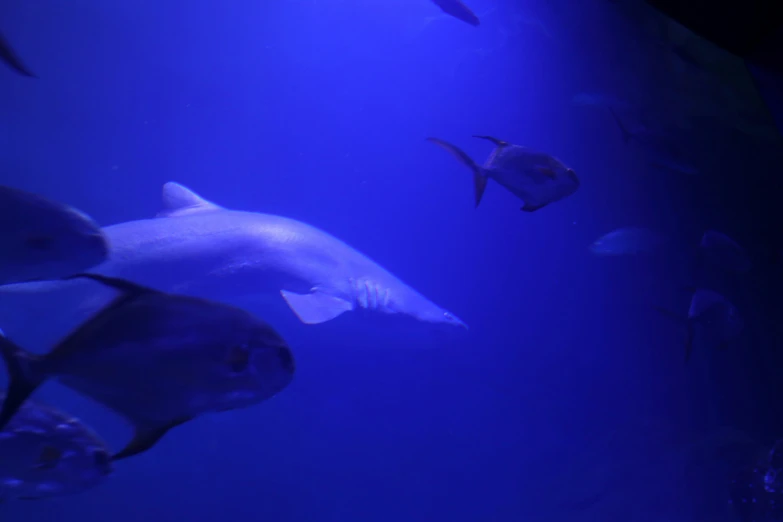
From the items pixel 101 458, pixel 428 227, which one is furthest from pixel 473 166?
pixel 428 227

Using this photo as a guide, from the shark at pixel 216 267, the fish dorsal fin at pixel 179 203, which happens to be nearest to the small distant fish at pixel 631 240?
the shark at pixel 216 267

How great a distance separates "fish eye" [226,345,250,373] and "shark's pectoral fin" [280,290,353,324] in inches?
166

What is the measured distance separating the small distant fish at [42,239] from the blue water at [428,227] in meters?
4.52

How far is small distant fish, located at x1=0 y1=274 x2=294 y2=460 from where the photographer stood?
4.23 feet

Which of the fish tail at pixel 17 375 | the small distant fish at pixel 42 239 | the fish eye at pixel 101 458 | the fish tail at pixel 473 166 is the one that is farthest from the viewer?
the fish tail at pixel 473 166

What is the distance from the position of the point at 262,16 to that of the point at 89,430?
1536 centimetres

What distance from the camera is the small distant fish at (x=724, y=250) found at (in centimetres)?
543

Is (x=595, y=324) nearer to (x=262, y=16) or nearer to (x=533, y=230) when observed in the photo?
(x=533, y=230)

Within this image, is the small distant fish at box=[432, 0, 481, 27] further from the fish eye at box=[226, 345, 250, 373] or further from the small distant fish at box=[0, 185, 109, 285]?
the fish eye at box=[226, 345, 250, 373]

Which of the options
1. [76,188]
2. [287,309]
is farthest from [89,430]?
[76,188]

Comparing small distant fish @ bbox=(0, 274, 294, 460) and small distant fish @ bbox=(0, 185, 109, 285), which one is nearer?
small distant fish @ bbox=(0, 274, 294, 460)

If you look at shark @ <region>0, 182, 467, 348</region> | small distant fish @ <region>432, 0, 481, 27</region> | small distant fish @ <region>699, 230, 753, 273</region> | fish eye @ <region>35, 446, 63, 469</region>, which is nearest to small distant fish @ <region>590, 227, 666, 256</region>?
small distant fish @ <region>699, 230, 753, 273</region>

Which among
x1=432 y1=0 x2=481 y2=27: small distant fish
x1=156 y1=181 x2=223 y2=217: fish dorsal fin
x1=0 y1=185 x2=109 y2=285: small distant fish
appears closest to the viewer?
x1=0 y1=185 x2=109 y2=285: small distant fish

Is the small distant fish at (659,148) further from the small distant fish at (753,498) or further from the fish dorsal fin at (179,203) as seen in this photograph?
the fish dorsal fin at (179,203)
